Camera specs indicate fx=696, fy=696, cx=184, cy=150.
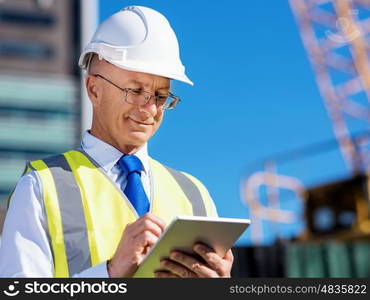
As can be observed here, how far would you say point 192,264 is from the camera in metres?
1.42

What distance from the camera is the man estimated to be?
144 cm

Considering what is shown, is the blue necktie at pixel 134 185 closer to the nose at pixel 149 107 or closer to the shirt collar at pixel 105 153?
the shirt collar at pixel 105 153

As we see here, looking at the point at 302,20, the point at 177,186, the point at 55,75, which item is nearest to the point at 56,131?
the point at 55,75

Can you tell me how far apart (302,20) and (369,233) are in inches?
532

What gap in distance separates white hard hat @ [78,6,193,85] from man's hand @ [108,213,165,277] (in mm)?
376

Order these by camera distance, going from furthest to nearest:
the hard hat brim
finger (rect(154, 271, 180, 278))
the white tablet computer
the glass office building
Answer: the glass office building, the hard hat brim, finger (rect(154, 271, 180, 278)), the white tablet computer

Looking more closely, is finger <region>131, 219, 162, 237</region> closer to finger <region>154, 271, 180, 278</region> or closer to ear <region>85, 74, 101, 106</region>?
finger <region>154, 271, 180, 278</region>

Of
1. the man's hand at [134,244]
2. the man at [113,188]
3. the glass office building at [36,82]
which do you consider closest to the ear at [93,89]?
the man at [113,188]

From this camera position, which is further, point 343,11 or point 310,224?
point 343,11

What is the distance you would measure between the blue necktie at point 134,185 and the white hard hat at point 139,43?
0.22m

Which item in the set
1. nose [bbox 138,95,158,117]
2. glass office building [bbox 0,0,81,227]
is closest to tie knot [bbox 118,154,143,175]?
nose [bbox 138,95,158,117]

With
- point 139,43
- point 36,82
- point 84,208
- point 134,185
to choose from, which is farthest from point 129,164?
point 36,82

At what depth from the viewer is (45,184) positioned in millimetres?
1527

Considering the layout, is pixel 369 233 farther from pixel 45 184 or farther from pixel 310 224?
pixel 45 184
